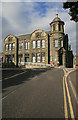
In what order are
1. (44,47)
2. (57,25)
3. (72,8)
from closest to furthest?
(72,8)
(57,25)
(44,47)

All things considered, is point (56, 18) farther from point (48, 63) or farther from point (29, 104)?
point (29, 104)

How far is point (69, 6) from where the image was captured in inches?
401

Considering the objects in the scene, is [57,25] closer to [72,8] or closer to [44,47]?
[44,47]

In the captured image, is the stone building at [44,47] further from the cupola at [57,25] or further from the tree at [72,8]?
the tree at [72,8]

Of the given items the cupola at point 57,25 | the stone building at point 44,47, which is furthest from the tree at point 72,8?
the cupola at point 57,25

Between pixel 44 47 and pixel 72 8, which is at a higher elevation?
pixel 72 8

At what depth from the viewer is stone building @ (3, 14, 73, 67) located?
31.0m

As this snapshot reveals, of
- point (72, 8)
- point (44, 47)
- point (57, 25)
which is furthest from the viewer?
point (44, 47)

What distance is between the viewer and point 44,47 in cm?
3297

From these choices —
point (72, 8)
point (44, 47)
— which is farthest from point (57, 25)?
point (72, 8)

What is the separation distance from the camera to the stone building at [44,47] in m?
31.0

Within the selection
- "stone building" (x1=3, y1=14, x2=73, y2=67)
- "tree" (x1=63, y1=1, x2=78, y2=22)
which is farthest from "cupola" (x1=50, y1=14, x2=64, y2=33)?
"tree" (x1=63, y1=1, x2=78, y2=22)

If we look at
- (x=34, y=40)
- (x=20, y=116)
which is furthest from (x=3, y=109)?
(x=34, y=40)

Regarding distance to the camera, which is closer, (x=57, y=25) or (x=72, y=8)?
(x=72, y=8)
